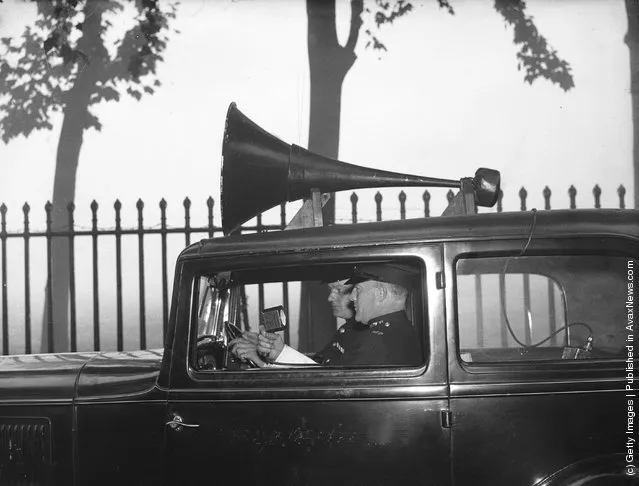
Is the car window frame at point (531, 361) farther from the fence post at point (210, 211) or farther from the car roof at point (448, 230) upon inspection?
the fence post at point (210, 211)

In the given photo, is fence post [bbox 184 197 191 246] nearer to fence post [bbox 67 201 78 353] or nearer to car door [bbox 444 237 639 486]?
fence post [bbox 67 201 78 353]

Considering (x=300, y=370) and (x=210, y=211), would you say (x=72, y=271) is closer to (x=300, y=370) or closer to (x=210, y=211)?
(x=210, y=211)

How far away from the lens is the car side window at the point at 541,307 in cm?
229

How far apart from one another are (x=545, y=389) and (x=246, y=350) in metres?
1.15

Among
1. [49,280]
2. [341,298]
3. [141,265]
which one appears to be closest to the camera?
[341,298]

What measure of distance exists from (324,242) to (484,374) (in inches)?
27.9

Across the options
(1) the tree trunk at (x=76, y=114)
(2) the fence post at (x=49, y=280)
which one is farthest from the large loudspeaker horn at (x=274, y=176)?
(1) the tree trunk at (x=76, y=114)

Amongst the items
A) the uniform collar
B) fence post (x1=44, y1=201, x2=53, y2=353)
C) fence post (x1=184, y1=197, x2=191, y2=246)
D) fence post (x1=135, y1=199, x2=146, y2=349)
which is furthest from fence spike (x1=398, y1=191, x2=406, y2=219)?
the uniform collar

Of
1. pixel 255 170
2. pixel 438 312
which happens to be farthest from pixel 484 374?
pixel 255 170

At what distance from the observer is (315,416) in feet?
7.50

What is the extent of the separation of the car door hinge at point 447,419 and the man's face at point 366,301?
0.61 meters

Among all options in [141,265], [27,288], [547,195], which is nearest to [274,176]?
[141,265]

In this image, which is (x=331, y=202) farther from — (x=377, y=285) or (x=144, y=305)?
(x=377, y=285)

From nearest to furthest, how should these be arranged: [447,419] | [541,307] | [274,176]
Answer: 1. [447,419]
2. [541,307]
3. [274,176]
